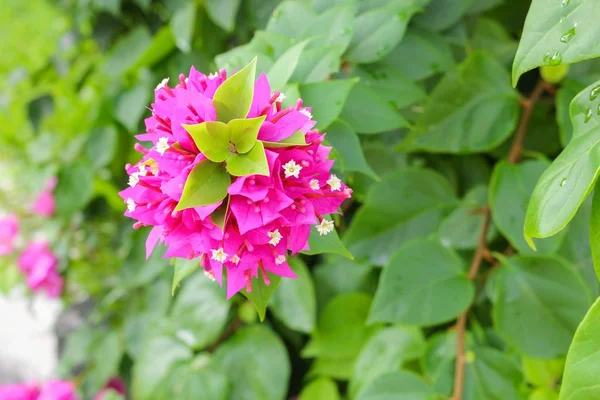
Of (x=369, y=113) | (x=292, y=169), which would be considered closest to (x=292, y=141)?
(x=292, y=169)

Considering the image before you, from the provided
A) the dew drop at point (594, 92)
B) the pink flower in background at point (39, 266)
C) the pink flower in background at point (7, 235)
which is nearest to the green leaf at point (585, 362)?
the dew drop at point (594, 92)

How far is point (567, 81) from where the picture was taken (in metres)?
0.52

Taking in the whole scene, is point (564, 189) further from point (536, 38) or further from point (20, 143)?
point (20, 143)

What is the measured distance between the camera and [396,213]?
56cm

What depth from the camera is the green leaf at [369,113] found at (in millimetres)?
410

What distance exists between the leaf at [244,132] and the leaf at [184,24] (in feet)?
1.42

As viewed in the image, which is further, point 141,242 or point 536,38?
point 141,242

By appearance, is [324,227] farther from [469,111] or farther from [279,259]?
[469,111]

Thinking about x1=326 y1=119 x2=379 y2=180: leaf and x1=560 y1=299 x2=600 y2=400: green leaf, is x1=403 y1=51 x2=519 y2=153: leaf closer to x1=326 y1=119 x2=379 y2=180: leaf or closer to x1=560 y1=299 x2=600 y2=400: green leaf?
x1=326 y1=119 x2=379 y2=180: leaf

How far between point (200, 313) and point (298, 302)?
0.14 metres

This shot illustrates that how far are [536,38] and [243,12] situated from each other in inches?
20.1

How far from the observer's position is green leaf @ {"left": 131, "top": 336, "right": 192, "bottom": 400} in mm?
736

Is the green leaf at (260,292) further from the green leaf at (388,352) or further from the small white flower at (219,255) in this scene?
the green leaf at (388,352)

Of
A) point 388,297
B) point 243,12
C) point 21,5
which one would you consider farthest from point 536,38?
point 21,5
